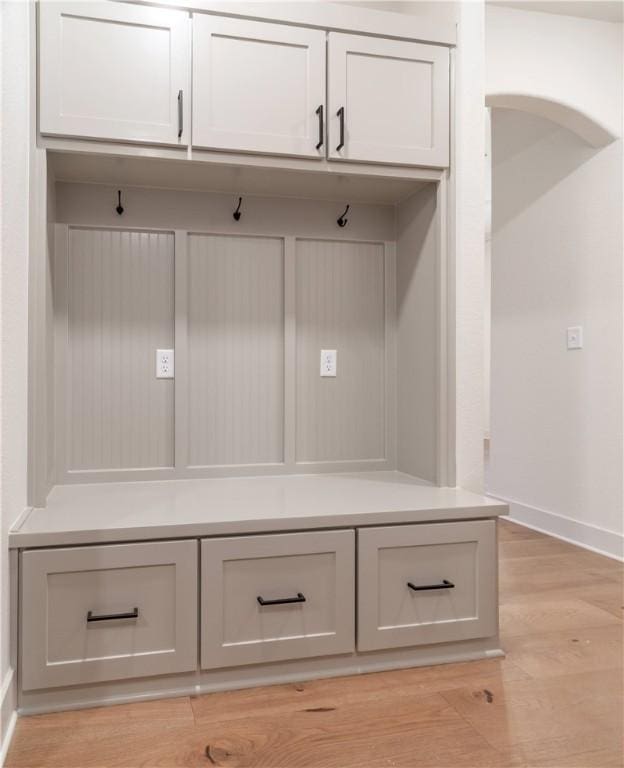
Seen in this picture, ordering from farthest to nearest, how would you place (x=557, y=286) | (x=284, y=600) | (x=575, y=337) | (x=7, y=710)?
(x=557, y=286), (x=575, y=337), (x=284, y=600), (x=7, y=710)

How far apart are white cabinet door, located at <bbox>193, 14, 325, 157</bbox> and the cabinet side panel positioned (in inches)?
20.9

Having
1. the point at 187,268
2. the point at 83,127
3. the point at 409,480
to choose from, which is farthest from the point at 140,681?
the point at 83,127

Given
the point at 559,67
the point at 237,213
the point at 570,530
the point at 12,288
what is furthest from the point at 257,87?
the point at 570,530

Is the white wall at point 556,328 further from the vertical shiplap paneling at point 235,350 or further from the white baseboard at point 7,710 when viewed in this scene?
the white baseboard at point 7,710

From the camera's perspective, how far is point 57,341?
7.64 ft

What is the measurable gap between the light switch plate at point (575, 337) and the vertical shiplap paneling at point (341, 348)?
135 centimetres

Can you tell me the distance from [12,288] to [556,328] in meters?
2.89

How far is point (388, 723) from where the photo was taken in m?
1.67

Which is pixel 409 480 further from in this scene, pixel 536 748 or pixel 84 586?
pixel 84 586

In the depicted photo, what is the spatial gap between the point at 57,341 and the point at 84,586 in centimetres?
98

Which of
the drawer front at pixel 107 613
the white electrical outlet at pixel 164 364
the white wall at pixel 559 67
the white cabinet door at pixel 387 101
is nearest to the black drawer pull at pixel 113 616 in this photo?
the drawer front at pixel 107 613

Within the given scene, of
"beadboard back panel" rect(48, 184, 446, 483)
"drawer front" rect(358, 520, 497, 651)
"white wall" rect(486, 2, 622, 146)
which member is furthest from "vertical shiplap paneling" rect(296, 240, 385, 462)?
"white wall" rect(486, 2, 622, 146)

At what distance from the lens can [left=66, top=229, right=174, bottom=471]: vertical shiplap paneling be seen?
2.38 metres

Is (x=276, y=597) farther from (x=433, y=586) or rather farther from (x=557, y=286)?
(x=557, y=286)
